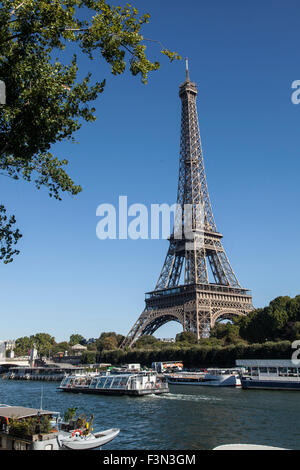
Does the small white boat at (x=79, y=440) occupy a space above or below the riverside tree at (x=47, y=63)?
below

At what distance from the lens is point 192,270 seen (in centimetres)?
10344

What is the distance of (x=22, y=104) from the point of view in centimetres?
1709

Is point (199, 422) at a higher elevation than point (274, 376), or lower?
higher

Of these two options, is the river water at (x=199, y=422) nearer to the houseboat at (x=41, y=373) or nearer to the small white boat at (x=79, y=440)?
the small white boat at (x=79, y=440)

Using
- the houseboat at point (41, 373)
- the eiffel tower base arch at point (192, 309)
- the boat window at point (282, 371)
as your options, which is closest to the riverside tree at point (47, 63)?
the boat window at point (282, 371)

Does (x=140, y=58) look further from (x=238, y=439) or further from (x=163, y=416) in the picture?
(x=163, y=416)

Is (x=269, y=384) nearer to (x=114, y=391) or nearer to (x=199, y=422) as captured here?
(x=114, y=391)

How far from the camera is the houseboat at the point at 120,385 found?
184 ft

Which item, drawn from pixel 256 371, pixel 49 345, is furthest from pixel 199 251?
→ pixel 49 345

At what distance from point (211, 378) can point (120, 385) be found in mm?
17401

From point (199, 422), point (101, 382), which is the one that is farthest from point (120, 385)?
point (199, 422)

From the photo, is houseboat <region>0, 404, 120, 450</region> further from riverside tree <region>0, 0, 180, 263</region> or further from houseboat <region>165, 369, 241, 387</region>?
houseboat <region>165, 369, 241, 387</region>

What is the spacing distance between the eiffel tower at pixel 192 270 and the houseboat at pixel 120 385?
1282 inches

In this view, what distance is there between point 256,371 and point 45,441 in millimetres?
54451
